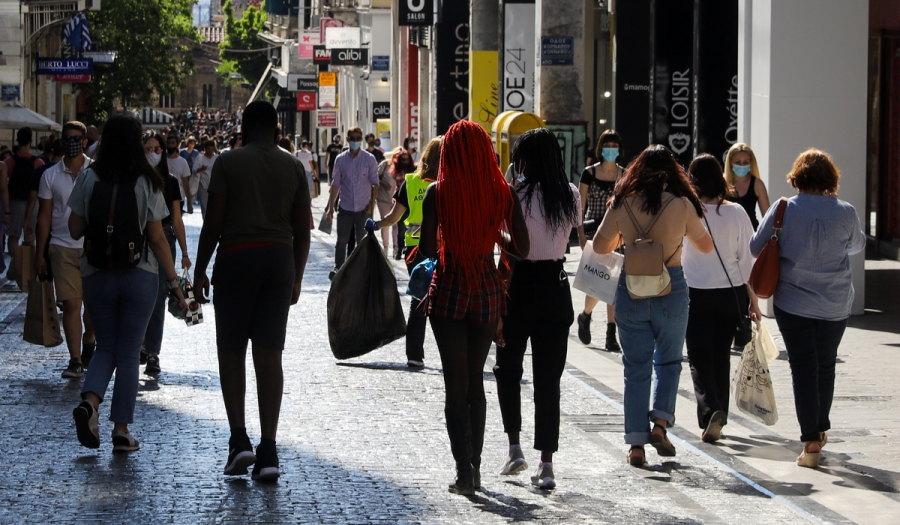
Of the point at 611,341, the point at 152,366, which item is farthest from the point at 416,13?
the point at 152,366

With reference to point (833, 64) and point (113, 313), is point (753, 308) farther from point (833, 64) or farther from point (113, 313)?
point (833, 64)

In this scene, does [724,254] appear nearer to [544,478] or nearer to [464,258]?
[544,478]

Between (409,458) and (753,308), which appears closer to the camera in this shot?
(409,458)

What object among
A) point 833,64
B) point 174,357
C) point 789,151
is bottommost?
point 174,357

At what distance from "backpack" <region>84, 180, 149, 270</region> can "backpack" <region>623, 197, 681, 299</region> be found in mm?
2572

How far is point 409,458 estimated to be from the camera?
749 cm

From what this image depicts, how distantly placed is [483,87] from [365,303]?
71.6ft

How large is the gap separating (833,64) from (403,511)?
8669 mm

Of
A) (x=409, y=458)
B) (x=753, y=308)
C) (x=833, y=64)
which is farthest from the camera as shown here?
(x=833, y=64)

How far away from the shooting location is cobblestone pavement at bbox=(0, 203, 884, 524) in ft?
20.7

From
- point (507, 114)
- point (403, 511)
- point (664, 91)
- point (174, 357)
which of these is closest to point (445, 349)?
point (403, 511)

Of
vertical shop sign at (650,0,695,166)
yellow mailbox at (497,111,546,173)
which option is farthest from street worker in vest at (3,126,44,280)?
vertical shop sign at (650,0,695,166)

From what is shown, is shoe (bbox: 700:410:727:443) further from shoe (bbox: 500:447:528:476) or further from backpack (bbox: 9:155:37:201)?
backpack (bbox: 9:155:37:201)

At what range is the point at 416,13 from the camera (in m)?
35.1
